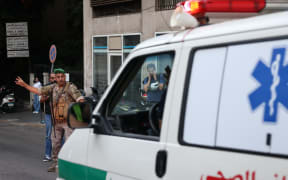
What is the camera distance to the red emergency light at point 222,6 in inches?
120

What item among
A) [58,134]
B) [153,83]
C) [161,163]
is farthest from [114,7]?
[161,163]

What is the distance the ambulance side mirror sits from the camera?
3.49m

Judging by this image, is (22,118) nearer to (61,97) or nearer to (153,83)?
(61,97)

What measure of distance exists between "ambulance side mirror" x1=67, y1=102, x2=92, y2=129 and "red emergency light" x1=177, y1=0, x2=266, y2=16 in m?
1.07

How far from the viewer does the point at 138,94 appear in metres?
3.54

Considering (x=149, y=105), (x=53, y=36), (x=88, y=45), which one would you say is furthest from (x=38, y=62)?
(x=149, y=105)

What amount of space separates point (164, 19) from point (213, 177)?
13632mm

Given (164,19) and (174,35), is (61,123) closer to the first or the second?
(174,35)

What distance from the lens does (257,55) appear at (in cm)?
240

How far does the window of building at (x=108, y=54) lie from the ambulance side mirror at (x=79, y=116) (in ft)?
45.3

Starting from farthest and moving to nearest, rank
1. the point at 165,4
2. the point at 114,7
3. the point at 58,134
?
the point at 114,7 < the point at 165,4 < the point at 58,134

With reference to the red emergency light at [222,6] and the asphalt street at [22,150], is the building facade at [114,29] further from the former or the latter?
the red emergency light at [222,6]

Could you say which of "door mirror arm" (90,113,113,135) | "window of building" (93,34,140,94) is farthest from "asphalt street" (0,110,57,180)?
"door mirror arm" (90,113,113,135)

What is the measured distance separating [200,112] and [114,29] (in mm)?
16180
